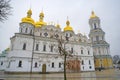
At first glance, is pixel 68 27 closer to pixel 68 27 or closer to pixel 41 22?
pixel 68 27

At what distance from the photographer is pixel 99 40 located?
4841 cm

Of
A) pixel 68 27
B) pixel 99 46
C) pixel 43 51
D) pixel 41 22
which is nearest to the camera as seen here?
pixel 43 51

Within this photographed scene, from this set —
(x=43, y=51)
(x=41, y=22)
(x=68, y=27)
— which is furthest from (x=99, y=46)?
(x=41, y=22)

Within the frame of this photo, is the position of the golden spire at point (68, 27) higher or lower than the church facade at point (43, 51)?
higher

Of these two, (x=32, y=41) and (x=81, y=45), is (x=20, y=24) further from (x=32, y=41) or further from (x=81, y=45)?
(x=81, y=45)

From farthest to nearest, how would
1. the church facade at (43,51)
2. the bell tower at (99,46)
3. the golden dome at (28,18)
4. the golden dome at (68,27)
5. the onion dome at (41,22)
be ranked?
the bell tower at (99,46) → the golden dome at (68,27) → the onion dome at (41,22) → the golden dome at (28,18) → the church facade at (43,51)

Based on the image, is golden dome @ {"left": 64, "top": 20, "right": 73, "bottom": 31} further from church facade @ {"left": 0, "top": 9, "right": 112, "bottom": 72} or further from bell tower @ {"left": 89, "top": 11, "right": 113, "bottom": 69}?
bell tower @ {"left": 89, "top": 11, "right": 113, "bottom": 69}

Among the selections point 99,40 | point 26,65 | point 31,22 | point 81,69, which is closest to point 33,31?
point 31,22

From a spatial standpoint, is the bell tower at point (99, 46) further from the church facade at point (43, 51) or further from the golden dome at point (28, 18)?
the golden dome at point (28, 18)

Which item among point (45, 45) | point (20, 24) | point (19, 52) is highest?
point (20, 24)

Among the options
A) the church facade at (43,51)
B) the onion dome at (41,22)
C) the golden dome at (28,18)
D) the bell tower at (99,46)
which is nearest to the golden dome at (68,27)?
the church facade at (43,51)

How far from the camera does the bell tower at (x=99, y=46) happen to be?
45.2 metres

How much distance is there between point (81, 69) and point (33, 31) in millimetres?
20852

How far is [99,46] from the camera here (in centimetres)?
4700
